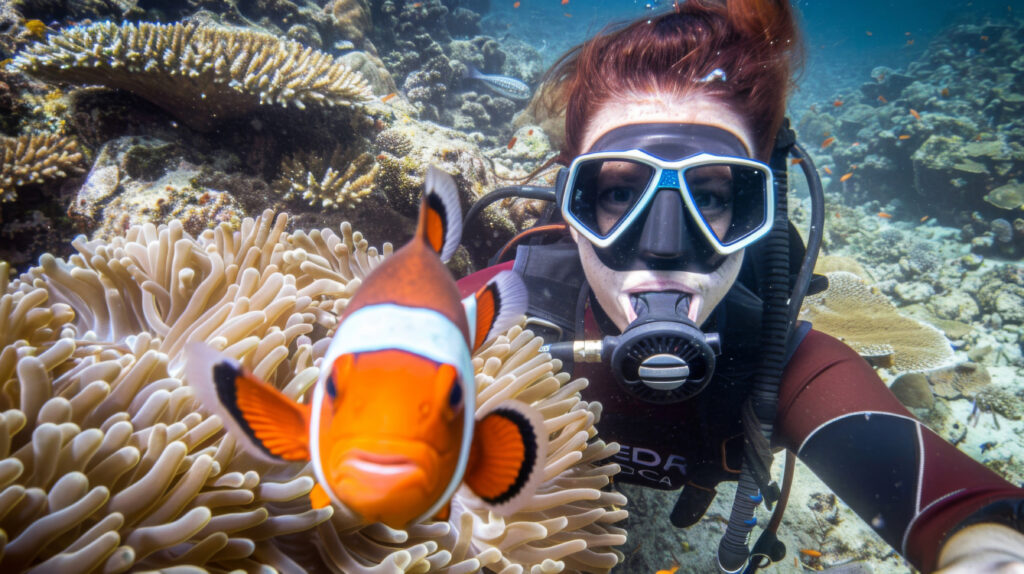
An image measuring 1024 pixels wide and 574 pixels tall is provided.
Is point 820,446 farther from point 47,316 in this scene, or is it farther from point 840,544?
point 47,316

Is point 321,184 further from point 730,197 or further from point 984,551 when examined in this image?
point 984,551

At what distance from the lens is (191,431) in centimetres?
111

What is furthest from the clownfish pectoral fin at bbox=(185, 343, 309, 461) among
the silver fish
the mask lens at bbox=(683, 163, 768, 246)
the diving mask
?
the silver fish

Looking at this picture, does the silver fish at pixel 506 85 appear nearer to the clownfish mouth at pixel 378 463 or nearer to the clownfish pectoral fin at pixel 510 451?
the clownfish pectoral fin at pixel 510 451

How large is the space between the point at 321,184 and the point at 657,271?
6.99ft

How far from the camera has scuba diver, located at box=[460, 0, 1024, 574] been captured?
162 centimetres

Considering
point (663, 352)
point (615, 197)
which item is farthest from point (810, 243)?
point (663, 352)

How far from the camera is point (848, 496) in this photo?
5.73 ft

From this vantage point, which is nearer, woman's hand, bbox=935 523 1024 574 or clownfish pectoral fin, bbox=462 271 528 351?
clownfish pectoral fin, bbox=462 271 528 351

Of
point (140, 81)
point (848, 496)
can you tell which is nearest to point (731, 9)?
point (848, 496)

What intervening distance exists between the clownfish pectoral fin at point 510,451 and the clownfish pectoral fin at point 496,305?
0.54 ft

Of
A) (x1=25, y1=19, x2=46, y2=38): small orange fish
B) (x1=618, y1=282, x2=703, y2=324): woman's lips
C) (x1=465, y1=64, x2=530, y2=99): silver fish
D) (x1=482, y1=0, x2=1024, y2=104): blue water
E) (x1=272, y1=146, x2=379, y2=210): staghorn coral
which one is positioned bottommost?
(x1=618, y1=282, x2=703, y2=324): woman's lips

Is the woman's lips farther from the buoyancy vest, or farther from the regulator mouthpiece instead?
the buoyancy vest

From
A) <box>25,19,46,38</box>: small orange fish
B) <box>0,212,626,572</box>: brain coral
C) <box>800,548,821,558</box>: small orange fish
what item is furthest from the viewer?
<box>25,19,46,38</box>: small orange fish
